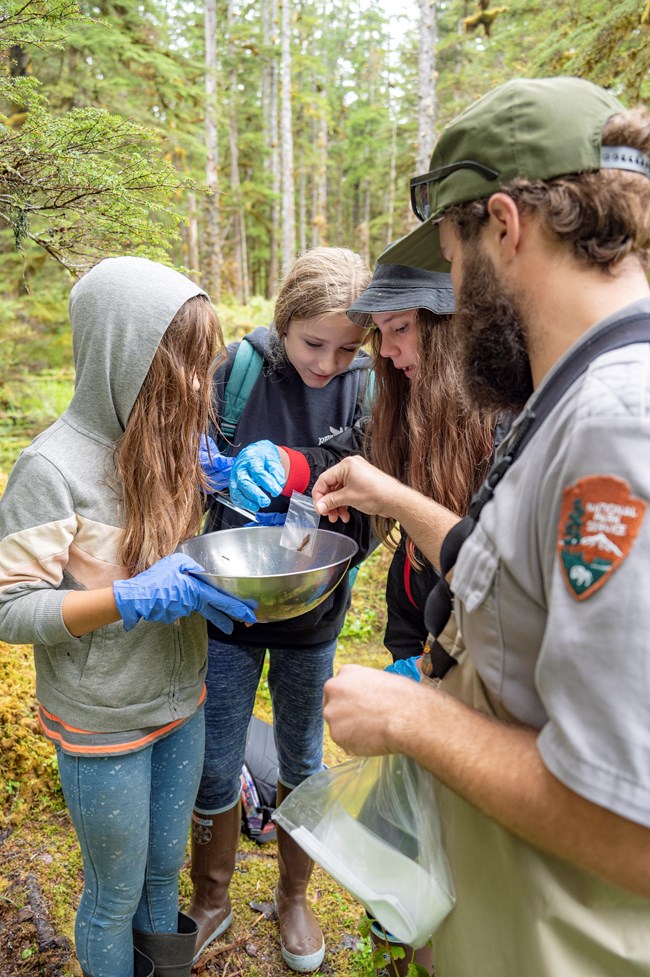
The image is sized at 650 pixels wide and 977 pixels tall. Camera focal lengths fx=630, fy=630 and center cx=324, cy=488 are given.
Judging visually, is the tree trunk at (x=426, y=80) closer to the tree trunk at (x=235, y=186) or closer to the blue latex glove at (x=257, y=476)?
the tree trunk at (x=235, y=186)

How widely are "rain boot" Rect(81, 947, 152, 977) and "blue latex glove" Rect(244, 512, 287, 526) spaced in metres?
1.41

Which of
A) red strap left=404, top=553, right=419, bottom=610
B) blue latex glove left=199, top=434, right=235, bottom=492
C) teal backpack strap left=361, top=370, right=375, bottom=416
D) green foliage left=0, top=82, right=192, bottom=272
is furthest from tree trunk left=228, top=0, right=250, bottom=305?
red strap left=404, top=553, right=419, bottom=610

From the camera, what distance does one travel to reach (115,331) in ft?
5.63

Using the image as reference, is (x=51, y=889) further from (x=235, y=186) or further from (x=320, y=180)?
(x=320, y=180)

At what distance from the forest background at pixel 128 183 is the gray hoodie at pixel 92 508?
67cm

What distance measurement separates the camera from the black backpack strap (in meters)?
0.93

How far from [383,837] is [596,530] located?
2.79 ft

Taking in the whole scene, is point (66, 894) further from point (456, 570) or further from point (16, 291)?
point (16, 291)

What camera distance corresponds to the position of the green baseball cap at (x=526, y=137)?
1072 mm

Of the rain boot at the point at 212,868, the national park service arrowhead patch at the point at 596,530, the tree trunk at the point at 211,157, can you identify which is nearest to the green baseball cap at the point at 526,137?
the national park service arrowhead patch at the point at 596,530

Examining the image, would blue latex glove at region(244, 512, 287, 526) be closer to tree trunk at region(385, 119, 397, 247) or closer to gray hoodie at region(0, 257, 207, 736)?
gray hoodie at region(0, 257, 207, 736)

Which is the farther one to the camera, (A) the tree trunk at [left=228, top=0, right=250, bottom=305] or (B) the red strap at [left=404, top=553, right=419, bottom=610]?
(A) the tree trunk at [left=228, top=0, right=250, bottom=305]

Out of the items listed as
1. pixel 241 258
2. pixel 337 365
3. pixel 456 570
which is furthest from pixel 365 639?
pixel 241 258

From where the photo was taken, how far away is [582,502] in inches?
32.1
